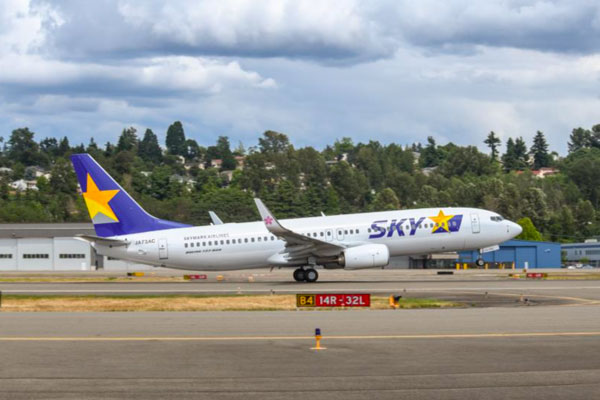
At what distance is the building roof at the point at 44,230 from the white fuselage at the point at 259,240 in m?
45.4

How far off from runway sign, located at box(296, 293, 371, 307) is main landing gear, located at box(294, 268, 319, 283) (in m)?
16.5

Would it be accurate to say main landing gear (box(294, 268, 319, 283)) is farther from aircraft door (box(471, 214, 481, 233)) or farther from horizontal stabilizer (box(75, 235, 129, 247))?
horizontal stabilizer (box(75, 235, 129, 247))

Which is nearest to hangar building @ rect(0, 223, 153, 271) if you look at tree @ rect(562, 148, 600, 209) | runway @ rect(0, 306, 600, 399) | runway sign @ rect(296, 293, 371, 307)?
runway sign @ rect(296, 293, 371, 307)

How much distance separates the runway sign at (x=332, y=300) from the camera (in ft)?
106

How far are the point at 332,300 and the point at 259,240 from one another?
1761 centimetres

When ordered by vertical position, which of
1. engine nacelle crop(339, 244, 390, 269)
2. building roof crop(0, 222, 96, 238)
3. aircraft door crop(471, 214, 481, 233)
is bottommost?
engine nacelle crop(339, 244, 390, 269)

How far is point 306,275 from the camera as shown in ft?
162

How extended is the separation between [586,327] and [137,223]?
29.9 meters

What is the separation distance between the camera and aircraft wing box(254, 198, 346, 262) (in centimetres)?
4700

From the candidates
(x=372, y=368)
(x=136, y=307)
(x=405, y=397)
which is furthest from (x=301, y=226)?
(x=405, y=397)

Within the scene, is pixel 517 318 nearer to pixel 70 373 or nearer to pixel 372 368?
pixel 372 368

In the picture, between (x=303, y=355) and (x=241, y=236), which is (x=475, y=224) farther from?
(x=303, y=355)

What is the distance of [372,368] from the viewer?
757 inches

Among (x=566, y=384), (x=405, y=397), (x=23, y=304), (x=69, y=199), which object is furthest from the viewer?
(x=69, y=199)
